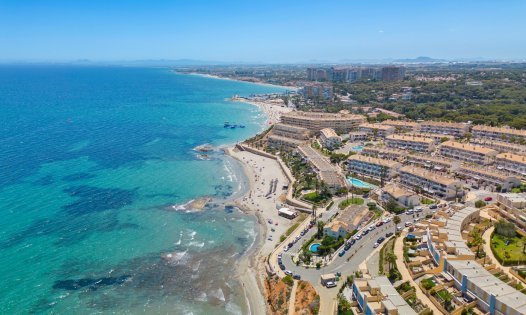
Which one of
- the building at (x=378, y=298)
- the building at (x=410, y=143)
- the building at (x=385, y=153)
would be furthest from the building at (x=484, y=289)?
the building at (x=410, y=143)

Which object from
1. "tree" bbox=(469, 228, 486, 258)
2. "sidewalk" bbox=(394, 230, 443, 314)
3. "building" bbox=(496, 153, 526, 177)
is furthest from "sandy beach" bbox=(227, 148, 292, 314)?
"building" bbox=(496, 153, 526, 177)

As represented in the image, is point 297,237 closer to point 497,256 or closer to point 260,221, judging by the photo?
point 260,221

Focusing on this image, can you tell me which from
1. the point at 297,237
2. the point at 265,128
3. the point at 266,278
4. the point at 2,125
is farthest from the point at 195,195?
the point at 2,125

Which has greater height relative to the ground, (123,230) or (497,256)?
(497,256)

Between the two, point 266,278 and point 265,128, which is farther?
point 265,128

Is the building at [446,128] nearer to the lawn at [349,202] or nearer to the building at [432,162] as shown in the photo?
the building at [432,162]

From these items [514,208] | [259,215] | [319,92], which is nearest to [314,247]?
[259,215]
